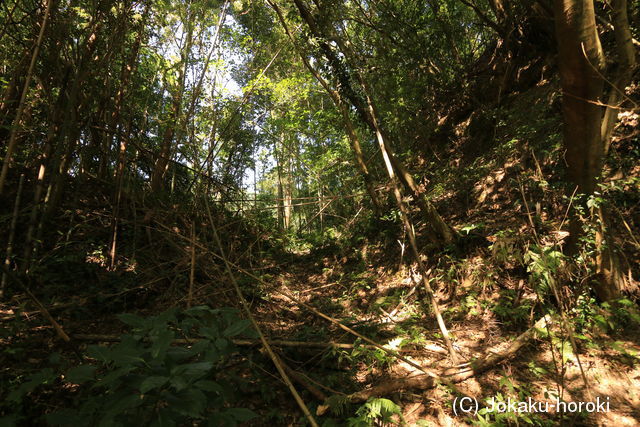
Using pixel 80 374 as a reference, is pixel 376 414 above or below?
below

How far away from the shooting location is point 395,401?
2379 millimetres

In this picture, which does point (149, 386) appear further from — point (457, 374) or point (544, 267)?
point (544, 267)

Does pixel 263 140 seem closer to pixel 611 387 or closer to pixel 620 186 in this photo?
pixel 620 186

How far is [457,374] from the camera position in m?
2.57

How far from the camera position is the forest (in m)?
2.12

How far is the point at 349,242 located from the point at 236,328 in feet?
18.9

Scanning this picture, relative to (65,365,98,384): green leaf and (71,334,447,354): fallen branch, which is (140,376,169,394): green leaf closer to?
(65,365,98,384): green leaf

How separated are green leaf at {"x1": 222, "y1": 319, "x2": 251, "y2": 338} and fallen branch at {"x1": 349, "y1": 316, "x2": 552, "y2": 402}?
1272 millimetres

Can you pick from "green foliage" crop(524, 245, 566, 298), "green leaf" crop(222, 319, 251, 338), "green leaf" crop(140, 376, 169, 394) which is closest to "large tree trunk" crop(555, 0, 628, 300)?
"green foliage" crop(524, 245, 566, 298)

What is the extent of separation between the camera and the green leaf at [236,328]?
1.46m

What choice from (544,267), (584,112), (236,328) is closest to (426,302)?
(544,267)

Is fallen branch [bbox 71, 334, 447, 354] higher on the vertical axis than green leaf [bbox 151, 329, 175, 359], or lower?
lower

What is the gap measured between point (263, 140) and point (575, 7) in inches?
434

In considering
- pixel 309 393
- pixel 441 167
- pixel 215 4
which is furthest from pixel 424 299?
pixel 215 4
